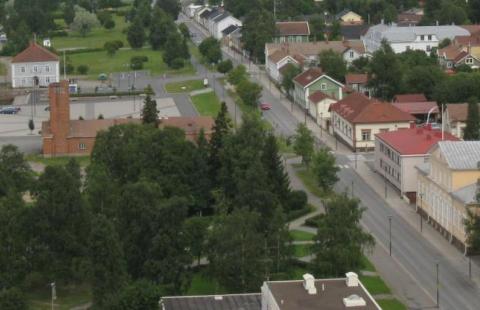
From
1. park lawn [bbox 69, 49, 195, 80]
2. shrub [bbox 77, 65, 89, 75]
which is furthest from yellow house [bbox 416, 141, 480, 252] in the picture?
shrub [bbox 77, 65, 89, 75]

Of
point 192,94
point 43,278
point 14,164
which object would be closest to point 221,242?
point 43,278

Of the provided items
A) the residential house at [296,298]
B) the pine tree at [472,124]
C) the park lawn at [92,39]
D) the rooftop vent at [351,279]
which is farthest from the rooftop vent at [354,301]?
the park lawn at [92,39]

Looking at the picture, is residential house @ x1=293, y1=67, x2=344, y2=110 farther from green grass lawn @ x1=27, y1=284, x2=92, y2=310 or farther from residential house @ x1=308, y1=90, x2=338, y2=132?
green grass lawn @ x1=27, y1=284, x2=92, y2=310

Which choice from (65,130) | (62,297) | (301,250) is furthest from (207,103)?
(62,297)

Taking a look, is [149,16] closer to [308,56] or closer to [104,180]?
[308,56]

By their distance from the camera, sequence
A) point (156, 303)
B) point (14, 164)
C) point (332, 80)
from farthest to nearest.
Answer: point (332, 80) < point (14, 164) < point (156, 303)

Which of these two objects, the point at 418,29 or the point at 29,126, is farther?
the point at 418,29

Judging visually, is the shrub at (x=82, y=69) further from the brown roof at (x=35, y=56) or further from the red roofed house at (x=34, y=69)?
the brown roof at (x=35, y=56)
